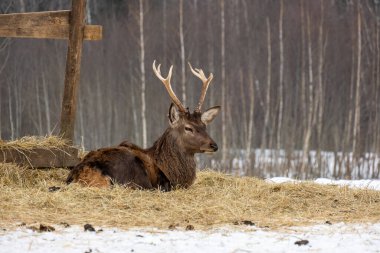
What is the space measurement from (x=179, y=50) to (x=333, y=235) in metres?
17.3

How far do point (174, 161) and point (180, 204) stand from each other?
71.2 inches

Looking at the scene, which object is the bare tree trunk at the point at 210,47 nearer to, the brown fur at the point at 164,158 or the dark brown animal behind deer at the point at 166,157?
the dark brown animal behind deer at the point at 166,157

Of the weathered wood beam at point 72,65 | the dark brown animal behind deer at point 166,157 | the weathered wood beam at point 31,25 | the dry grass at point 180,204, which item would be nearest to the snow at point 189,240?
the dry grass at point 180,204

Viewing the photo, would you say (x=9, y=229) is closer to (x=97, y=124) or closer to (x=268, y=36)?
→ (x=268, y=36)

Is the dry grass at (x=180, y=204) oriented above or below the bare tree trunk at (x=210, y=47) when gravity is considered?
below

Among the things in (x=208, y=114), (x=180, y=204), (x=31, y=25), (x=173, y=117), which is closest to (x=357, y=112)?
(x=208, y=114)

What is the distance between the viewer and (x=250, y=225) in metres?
6.98

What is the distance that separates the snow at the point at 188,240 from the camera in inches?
228

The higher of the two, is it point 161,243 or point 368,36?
point 368,36

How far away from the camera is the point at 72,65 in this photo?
10.2 meters

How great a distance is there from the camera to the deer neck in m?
9.72

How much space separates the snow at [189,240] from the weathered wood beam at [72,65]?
152 inches

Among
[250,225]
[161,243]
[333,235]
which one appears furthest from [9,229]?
[333,235]

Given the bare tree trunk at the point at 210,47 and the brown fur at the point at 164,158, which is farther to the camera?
the bare tree trunk at the point at 210,47
